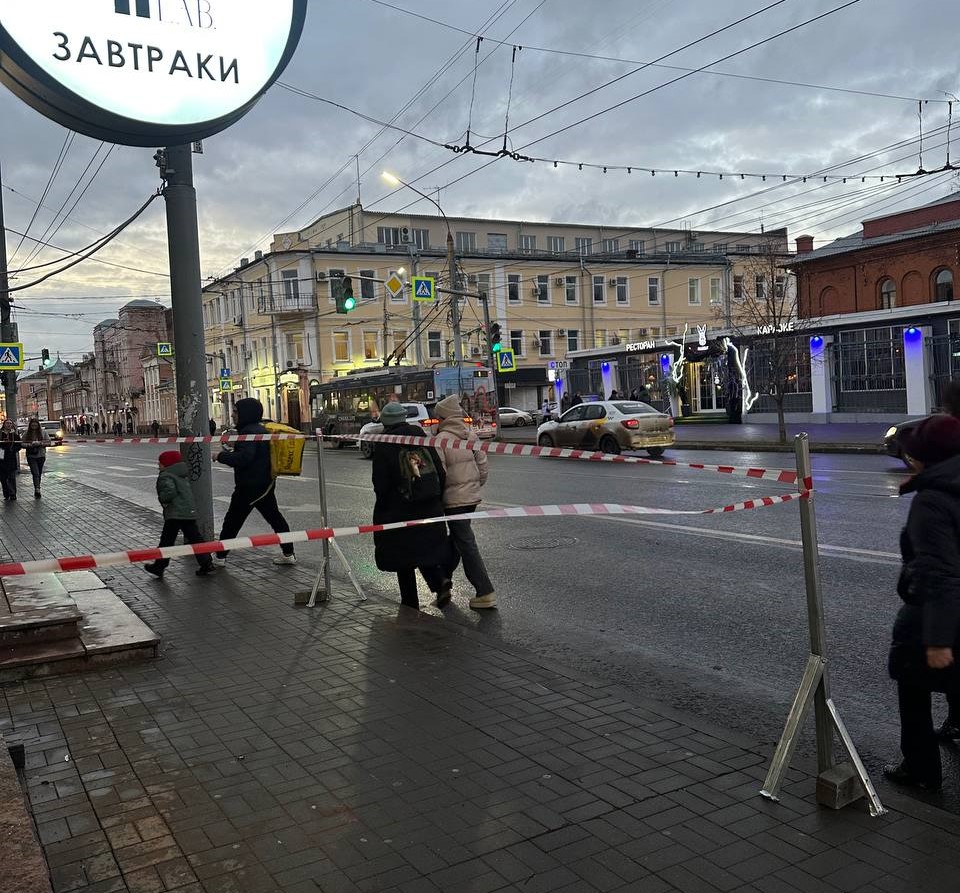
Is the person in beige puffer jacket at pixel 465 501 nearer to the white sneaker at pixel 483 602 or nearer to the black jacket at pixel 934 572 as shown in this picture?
the white sneaker at pixel 483 602

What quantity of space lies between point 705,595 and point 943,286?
38.4m

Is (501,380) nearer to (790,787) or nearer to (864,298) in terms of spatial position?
(864,298)

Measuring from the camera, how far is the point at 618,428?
22.5 m

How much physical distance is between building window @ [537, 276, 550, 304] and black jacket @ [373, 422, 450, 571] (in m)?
53.5

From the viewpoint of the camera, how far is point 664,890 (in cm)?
299

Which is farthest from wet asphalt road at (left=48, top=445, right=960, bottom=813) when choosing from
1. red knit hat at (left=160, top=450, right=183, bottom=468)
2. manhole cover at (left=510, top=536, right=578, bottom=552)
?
red knit hat at (left=160, top=450, right=183, bottom=468)

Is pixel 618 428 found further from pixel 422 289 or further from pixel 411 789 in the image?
pixel 411 789

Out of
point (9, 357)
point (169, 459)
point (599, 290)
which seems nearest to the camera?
point (169, 459)

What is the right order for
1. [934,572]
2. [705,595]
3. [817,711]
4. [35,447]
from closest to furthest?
1. [934,572]
2. [817,711]
3. [705,595]
4. [35,447]

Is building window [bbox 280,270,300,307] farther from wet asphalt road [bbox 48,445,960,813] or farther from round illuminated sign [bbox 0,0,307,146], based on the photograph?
round illuminated sign [bbox 0,0,307,146]

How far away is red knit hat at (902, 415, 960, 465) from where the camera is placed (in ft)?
11.5

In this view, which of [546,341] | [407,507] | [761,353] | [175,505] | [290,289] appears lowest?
[175,505]

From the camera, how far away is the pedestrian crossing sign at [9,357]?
71.6 ft

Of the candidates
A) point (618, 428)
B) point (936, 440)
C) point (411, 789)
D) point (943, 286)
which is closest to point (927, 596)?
point (936, 440)
